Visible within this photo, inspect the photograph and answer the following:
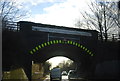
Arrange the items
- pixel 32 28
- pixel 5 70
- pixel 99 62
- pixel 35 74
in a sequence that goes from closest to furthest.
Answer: pixel 5 70 < pixel 32 28 < pixel 99 62 < pixel 35 74

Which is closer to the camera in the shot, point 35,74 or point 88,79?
point 88,79

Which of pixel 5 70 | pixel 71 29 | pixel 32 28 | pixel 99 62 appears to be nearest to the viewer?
pixel 5 70

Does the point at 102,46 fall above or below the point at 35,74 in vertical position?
above

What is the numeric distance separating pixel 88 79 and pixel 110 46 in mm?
4877

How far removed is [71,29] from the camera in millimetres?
27625

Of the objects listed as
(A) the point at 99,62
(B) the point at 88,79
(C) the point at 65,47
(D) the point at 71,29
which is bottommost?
(B) the point at 88,79

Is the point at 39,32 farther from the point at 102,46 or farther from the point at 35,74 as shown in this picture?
the point at 35,74

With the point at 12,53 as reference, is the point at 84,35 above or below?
above

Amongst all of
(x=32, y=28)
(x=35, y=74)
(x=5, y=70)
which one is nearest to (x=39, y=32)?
(x=32, y=28)

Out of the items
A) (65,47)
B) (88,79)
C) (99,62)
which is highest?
(65,47)

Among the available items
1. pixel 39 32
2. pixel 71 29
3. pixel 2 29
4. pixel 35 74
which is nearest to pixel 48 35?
pixel 39 32

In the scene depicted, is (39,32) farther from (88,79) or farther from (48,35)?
(88,79)

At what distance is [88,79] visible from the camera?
30297 millimetres

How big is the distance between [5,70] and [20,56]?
225 cm
